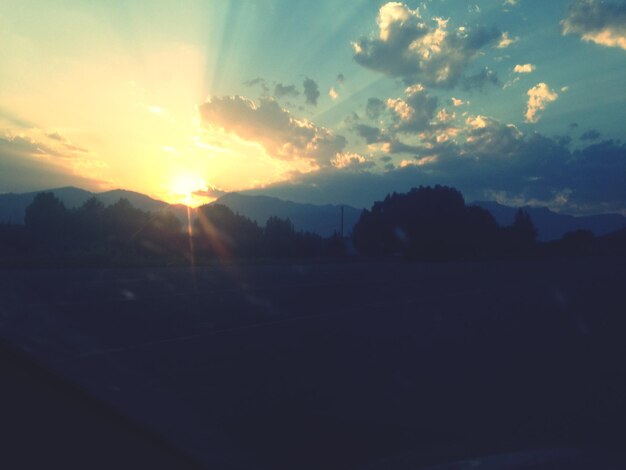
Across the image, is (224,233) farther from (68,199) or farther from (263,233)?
(68,199)

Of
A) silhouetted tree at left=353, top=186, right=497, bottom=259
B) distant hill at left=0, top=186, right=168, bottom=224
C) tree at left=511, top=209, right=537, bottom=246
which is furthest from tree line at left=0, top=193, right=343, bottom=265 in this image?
tree at left=511, top=209, right=537, bottom=246

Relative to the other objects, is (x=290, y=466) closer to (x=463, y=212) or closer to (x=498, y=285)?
(x=498, y=285)

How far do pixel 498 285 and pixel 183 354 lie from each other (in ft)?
73.0

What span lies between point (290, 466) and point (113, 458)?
7.19 ft

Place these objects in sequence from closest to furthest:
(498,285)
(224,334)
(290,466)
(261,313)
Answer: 1. (290,466)
2. (224,334)
3. (261,313)
4. (498,285)

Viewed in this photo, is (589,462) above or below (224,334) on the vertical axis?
above

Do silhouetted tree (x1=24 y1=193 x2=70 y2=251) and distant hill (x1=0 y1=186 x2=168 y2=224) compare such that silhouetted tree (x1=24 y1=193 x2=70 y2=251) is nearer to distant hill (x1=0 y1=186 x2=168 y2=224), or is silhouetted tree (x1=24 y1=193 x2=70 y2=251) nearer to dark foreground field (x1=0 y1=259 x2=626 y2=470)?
distant hill (x1=0 y1=186 x2=168 y2=224)

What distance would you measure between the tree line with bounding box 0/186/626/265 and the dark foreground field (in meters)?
34.0

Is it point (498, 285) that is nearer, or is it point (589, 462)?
point (589, 462)

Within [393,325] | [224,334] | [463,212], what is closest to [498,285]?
[393,325]

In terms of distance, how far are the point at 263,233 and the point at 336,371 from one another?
81350 mm

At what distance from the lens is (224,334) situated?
1283cm

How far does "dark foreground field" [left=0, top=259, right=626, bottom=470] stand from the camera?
20.8 feet

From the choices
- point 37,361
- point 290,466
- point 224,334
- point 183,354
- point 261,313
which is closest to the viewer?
point 37,361
